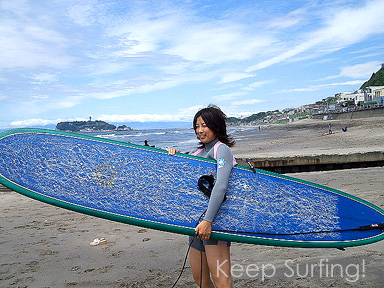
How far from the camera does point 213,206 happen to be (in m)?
2.04

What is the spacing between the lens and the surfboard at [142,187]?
2.38 metres

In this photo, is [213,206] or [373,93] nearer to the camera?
[213,206]

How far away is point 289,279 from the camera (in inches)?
119

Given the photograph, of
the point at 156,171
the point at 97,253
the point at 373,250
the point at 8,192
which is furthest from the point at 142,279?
the point at 8,192

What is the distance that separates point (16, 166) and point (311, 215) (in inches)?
90.3

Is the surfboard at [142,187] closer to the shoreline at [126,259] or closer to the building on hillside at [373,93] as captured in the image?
the shoreline at [126,259]

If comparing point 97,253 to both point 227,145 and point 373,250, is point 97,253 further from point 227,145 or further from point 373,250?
point 373,250

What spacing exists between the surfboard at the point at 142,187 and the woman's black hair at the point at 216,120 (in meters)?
0.21

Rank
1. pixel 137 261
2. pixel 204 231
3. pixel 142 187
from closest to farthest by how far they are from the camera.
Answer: pixel 204 231
pixel 142 187
pixel 137 261

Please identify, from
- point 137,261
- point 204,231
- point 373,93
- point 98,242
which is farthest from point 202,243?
point 373,93

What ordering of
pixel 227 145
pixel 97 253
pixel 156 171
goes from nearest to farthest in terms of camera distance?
pixel 227 145 → pixel 156 171 → pixel 97 253

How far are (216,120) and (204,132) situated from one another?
4.5 inches

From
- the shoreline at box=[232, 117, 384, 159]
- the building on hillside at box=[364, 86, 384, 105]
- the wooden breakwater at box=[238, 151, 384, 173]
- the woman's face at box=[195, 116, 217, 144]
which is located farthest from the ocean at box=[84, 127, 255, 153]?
the building on hillside at box=[364, 86, 384, 105]

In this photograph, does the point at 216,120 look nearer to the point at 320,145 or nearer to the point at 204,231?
the point at 204,231
